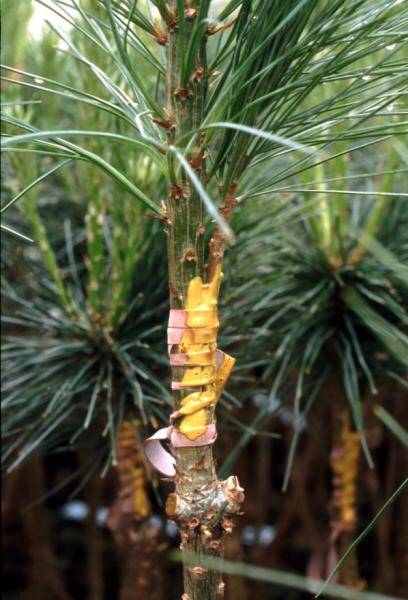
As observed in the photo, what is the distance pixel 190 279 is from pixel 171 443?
0.07 m

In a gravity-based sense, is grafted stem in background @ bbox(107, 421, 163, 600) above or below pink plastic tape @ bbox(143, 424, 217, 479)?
below

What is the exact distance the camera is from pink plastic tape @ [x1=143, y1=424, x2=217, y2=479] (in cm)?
33

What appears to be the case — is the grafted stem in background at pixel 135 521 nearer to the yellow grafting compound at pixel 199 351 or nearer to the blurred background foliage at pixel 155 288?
the blurred background foliage at pixel 155 288

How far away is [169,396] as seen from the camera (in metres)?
0.48

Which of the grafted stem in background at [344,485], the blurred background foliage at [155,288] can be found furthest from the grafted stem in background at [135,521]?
the grafted stem in background at [344,485]

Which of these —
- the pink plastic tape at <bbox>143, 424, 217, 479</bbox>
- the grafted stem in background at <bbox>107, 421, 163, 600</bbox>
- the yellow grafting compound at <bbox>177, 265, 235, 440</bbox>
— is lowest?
the grafted stem in background at <bbox>107, 421, 163, 600</bbox>

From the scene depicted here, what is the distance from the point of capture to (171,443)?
336mm

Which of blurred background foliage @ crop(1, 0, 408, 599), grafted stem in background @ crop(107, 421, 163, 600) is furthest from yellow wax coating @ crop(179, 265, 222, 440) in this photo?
grafted stem in background @ crop(107, 421, 163, 600)

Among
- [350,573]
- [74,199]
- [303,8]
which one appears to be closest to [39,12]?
[74,199]

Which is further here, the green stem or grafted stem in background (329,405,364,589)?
grafted stem in background (329,405,364,589)

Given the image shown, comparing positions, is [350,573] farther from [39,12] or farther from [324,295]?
[39,12]

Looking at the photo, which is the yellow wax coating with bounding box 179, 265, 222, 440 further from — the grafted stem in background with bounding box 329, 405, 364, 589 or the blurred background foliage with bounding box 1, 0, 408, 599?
the grafted stem in background with bounding box 329, 405, 364, 589

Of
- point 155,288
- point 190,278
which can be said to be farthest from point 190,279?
point 155,288

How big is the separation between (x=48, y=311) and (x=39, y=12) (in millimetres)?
235
